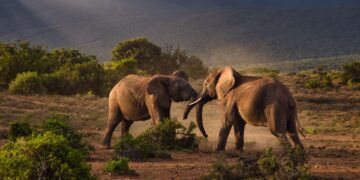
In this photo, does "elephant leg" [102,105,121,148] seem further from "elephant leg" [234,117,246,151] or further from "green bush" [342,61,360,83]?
"green bush" [342,61,360,83]

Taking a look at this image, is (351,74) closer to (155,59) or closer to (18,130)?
(155,59)

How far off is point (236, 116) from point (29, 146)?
264 inches

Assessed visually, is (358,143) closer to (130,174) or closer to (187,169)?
(187,169)

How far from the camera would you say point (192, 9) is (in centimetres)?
15650

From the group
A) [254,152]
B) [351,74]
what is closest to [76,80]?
[351,74]

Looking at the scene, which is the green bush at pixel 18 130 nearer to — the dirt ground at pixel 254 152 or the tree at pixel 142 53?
the dirt ground at pixel 254 152

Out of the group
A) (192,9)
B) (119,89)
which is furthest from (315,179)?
(192,9)

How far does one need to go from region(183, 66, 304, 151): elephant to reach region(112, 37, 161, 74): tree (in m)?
30.7

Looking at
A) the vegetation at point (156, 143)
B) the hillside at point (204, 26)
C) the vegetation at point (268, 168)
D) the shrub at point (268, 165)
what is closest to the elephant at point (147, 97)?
the vegetation at point (156, 143)

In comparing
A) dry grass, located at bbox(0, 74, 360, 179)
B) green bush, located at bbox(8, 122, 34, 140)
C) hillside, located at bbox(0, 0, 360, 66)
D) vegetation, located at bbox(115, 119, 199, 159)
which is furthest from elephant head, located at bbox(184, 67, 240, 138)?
hillside, located at bbox(0, 0, 360, 66)

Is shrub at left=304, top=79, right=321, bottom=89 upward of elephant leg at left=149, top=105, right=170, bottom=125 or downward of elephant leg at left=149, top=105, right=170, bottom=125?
upward

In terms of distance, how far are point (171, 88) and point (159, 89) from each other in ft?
0.94

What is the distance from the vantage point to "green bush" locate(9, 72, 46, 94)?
28625 millimetres

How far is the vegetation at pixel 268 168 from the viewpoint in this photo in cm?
855
